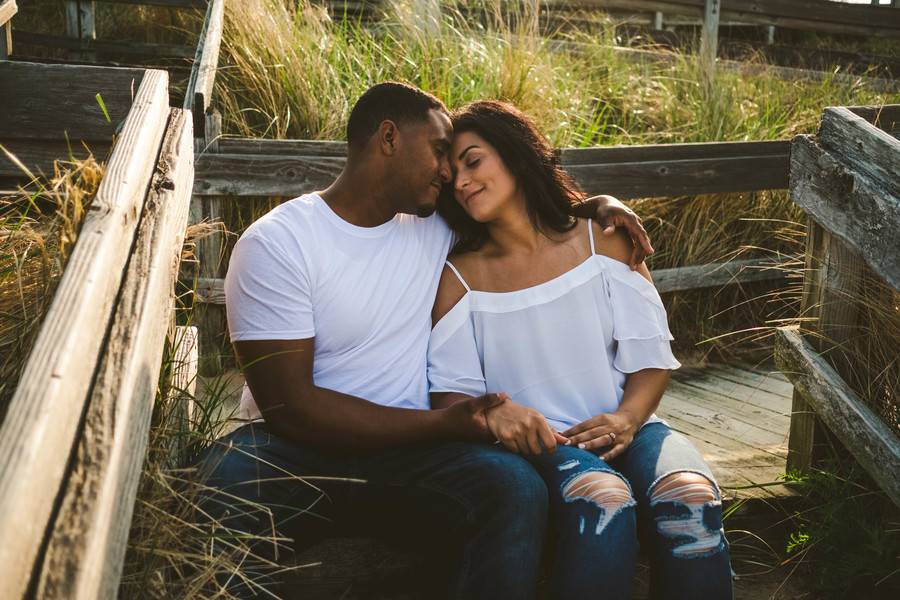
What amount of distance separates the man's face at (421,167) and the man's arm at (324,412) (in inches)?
26.1

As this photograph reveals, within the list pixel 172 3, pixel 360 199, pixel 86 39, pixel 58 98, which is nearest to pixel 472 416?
pixel 360 199

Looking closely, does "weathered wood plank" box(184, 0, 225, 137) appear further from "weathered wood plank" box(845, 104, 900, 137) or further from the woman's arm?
"weathered wood plank" box(845, 104, 900, 137)

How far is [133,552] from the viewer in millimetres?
1833

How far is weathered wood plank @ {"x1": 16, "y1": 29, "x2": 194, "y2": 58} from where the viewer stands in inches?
318

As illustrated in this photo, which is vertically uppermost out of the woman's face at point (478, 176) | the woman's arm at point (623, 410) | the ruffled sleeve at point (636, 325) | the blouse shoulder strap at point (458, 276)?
the woman's face at point (478, 176)

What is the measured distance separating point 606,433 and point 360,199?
1.05 m

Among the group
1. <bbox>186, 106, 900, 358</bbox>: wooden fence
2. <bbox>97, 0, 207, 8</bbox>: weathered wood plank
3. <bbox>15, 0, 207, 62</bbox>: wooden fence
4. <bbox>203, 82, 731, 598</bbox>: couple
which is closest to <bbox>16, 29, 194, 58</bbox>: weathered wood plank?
<bbox>15, 0, 207, 62</bbox>: wooden fence

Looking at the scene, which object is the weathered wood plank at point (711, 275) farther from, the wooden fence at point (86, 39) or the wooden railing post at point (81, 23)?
the wooden railing post at point (81, 23)

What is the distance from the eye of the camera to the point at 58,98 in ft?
12.5

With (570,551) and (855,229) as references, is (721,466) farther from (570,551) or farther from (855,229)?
(570,551)

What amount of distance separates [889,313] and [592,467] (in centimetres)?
121

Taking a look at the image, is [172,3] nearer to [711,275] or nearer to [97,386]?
[711,275]

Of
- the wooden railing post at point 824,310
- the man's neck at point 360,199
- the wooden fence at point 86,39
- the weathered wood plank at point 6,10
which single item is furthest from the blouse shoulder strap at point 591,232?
the wooden fence at point 86,39

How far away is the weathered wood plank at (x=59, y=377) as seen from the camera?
44.4 inches
